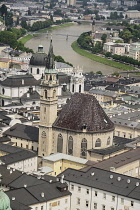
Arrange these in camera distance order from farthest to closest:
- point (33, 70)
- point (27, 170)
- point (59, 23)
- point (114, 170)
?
point (59, 23), point (33, 70), point (27, 170), point (114, 170)

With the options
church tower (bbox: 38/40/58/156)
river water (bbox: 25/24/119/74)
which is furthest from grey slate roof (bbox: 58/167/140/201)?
river water (bbox: 25/24/119/74)

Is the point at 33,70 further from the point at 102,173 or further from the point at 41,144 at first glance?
the point at 102,173

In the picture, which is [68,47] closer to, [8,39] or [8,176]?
[8,39]

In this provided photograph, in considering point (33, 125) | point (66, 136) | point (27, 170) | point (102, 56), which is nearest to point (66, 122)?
point (66, 136)

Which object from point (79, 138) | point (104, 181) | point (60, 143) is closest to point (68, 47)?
point (60, 143)

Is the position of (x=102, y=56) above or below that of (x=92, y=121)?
below

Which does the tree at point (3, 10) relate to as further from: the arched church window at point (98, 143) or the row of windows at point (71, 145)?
the arched church window at point (98, 143)

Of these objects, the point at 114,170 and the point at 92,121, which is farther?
the point at 92,121

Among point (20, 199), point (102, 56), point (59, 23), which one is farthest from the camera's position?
point (59, 23)
